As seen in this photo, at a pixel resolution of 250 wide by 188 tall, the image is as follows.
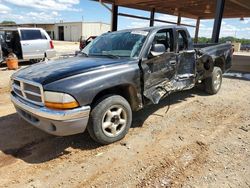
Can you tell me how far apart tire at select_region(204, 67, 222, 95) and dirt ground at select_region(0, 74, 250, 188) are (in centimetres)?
155

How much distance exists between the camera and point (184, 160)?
325cm

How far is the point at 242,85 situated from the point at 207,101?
2958mm

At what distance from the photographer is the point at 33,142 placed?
3.73 metres

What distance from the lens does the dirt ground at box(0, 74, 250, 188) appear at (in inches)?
111

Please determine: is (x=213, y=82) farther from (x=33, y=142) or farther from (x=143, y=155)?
(x=33, y=142)

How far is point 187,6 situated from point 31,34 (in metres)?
9.96

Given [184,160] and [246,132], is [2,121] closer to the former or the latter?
[184,160]

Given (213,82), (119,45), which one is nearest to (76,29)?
(213,82)

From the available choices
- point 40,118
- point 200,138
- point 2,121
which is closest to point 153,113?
point 200,138

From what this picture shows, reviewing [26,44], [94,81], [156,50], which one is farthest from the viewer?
[26,44]

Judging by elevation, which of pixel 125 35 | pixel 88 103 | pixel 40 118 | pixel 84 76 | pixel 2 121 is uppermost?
pixel 125 35

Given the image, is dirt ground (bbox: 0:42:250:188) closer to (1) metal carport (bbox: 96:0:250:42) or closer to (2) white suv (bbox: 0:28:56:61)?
(1) metal carport (bbox: 96:0:250:42)

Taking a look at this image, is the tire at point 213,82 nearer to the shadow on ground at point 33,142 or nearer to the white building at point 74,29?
the shadow on ground at point 33,142

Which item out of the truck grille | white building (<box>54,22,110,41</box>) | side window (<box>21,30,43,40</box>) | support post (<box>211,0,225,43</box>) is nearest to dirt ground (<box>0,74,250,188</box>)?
the truck grille
